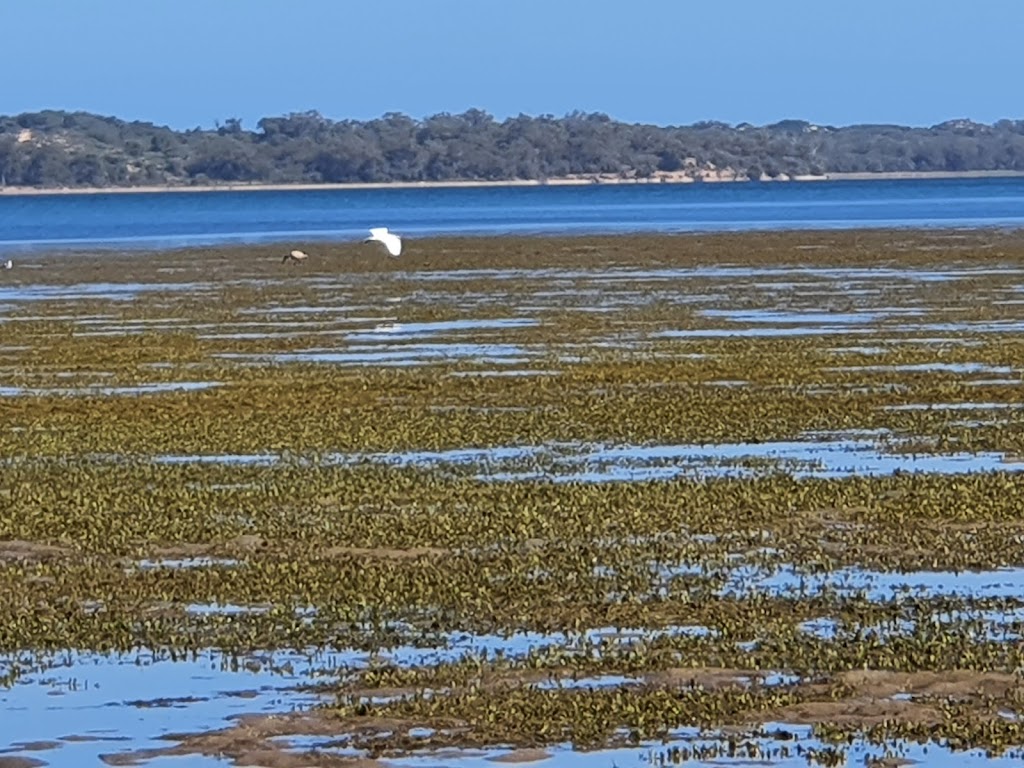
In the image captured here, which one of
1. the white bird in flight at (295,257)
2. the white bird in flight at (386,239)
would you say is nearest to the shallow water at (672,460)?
the white bird in flight at (386,239)

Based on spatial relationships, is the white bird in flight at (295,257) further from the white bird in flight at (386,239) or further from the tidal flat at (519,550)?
the tidal flat at (519,550)

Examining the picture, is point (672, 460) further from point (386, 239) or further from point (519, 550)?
point (386, 239)

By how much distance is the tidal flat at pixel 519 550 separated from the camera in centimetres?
1059

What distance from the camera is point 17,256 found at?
74562mm

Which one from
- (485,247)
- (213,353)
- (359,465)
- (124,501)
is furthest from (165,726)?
(485,247)

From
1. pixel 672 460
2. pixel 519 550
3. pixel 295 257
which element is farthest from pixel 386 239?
pixel 519 550

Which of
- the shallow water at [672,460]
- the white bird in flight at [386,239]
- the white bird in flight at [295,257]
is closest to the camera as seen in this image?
the shallow water at [672,460]

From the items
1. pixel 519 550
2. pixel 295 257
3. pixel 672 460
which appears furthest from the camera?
pixel 295 257

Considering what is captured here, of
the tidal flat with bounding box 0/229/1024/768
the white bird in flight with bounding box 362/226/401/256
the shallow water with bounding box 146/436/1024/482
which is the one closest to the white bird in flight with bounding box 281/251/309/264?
the white bird in flight with bounding box 362/226/401/256

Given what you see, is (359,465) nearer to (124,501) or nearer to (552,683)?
(124,501)

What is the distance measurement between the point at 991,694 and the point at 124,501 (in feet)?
26.2

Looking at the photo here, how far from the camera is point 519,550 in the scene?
48.6ft

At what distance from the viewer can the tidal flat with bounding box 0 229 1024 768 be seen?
34.8 ft

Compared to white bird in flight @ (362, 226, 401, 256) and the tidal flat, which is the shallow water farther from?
white bird in flight @ (362, 226, 401, 256)
